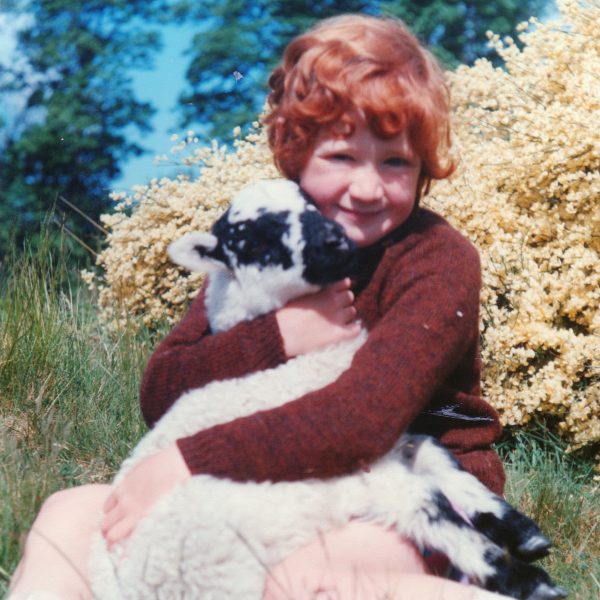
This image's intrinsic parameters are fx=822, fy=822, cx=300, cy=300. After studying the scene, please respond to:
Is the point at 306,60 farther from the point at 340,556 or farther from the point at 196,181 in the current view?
the point at 196,181

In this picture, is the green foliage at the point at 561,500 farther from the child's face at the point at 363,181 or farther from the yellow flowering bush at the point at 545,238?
the child's face at the point at 363,181

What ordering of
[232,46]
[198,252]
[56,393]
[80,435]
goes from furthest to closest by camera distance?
1. [232,46]
2. [56,393]
3. [80,435]
4. [198,252]

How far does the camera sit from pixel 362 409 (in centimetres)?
159

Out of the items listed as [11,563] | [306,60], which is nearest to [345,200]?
[306,60]

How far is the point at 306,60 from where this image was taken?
6.48 feet

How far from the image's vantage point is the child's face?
187cm

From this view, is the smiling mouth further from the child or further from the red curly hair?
the red curly hair

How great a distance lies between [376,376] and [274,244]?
13.4 inches

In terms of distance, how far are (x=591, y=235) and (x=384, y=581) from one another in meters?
2.05

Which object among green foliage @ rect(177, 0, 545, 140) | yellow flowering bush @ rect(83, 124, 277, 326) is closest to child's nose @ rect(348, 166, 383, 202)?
yellow flowering bush @ rect(83, 124, 277, 326)

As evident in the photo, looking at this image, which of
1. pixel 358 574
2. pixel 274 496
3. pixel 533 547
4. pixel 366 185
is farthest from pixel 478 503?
pixel 366 185

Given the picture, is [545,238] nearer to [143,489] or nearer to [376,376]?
[376,376]

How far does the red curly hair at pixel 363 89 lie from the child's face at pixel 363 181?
0.10ft

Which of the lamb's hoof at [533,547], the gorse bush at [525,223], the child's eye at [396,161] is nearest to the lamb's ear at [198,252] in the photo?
the child's eye at [396,161]
